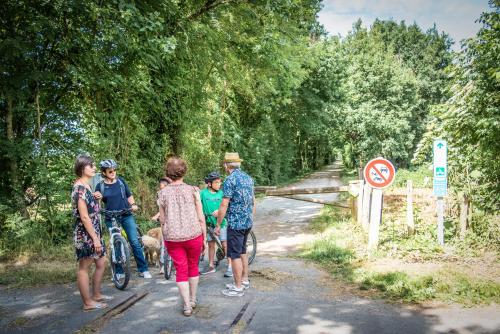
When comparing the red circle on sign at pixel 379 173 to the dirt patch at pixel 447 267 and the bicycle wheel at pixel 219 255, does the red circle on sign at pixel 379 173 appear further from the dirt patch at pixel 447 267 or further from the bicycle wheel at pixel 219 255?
the bicycle wheel at pixel 219 255

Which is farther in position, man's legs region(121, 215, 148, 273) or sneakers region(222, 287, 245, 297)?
man's legs region(121, 215, 148, 273)

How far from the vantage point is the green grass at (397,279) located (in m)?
5.11

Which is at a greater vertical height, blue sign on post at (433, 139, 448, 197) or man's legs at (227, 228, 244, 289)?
blue sign on post at (433, 139, 448, 197)

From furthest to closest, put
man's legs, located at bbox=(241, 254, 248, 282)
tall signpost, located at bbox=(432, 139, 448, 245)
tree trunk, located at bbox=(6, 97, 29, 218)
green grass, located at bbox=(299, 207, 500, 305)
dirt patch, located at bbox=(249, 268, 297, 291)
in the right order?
tree trunk, located at bbox=(6, 97, 29, 218)
tall signpost, located at bbox=(432, 139, 448, 245)
dirt patch, located at bbox=(249, 268, 297, 291)
man's legs, located at bbox=(241, 254, 248, 282)
green grass, located at bbox=(299, 207, 500, 305)

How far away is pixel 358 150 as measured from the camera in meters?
35.5

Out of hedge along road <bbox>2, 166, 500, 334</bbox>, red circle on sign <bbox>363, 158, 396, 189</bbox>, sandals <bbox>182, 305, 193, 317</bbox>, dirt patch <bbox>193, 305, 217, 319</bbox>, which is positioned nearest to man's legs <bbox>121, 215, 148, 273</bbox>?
hedge along road <bbox>2, 166, 500, 334</bbox>

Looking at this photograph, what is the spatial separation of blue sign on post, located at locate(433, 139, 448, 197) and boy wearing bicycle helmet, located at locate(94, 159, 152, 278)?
576 cm

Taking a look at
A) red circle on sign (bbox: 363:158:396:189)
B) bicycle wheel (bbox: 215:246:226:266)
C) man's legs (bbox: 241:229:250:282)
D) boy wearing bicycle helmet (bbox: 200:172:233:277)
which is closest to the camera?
man's legs (bbox: 241:229:250:282)

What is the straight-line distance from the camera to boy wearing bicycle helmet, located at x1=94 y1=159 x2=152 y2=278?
613 cm

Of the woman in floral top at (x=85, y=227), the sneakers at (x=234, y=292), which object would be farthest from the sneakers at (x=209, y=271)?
the woman in floral top at (x=85, y=227)

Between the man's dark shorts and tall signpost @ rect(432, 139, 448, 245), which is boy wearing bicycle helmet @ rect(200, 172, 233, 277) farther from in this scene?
tall signpost @ rect(432, 139, 448, 245)

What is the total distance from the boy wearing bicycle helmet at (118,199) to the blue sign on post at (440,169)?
5.76 metres

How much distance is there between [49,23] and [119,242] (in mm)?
4279

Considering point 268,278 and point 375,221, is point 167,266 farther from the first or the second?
point 375,221
